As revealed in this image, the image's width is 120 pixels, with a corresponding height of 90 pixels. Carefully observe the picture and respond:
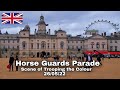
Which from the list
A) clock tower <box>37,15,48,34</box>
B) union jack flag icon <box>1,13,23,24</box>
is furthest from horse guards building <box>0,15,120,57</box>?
union jack flag icon <box>1,13,23,24</box>

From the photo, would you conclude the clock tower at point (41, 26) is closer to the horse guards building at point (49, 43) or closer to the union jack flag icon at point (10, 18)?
the horse guards building at point (49, 43)

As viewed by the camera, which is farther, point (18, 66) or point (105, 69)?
point (105, 69)

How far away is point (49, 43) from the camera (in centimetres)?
1386

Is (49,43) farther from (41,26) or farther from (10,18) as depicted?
(10,18)

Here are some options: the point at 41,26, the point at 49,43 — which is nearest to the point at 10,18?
the point at 41,26

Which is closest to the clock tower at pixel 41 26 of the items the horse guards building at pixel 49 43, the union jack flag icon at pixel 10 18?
the horse guards building at pixel 49 43

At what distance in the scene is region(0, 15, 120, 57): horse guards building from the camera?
13.2 m

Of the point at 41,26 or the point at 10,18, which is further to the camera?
the point at 41,26
